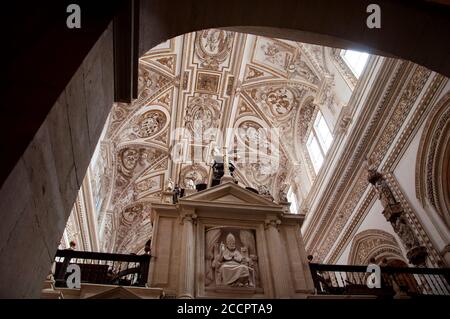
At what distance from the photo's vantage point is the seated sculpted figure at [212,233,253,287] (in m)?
4.88

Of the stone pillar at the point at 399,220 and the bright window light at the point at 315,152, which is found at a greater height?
the bright window light at the point at 315,152

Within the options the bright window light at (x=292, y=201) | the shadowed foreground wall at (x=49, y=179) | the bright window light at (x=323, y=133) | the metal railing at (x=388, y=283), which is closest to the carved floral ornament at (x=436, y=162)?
the metal railing at (x=388, y=283)

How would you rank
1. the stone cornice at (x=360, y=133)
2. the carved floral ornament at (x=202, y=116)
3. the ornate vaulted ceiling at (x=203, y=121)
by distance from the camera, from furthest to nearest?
the carved floral ornament at (x=202, y=116), the ornate vaulted ceiling at (x=203, y=121), the stone cornice at (x=360, y=133)

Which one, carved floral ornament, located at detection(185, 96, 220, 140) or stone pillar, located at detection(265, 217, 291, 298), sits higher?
carved floral ornament, located at detection(185, 96, 220, 140)

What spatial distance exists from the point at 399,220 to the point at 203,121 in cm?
1056

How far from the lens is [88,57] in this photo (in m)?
2.03

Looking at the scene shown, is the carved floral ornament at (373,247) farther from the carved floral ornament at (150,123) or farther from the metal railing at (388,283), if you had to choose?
Answer: the carved floral ornament at (150,123)

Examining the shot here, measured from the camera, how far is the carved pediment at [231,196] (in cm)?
616

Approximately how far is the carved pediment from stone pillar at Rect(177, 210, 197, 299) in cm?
48

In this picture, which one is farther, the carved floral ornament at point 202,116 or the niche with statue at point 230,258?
the carved floral ornament at point 202,116

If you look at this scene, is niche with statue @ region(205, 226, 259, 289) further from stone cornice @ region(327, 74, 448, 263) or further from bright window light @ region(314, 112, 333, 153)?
bright window light @ region(314, 112, 333, 153)

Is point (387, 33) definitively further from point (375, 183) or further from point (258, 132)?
point (258, 132)

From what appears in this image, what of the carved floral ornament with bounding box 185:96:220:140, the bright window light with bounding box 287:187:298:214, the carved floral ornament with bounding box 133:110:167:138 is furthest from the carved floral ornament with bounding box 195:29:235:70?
the bright window light with bounding box 287:187:298:214

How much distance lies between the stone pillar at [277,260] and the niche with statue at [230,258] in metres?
0.26
